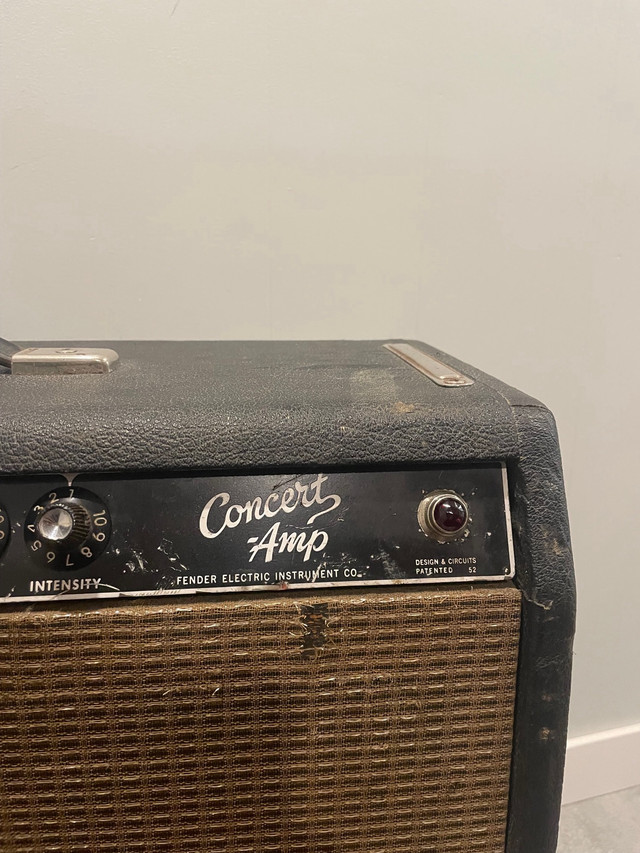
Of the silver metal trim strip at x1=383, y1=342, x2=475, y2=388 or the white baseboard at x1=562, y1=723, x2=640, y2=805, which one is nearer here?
the silver metal trim strip at x1=383, y1=342, x2=475, y2=388

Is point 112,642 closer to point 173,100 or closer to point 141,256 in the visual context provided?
point 141,256

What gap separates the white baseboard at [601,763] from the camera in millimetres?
1224

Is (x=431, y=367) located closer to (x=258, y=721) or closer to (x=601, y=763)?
(x=258, y=721)

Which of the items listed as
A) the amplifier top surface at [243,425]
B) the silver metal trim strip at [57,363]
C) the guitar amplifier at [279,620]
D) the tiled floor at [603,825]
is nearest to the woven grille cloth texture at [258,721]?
the guitar amplifier at [279,620]

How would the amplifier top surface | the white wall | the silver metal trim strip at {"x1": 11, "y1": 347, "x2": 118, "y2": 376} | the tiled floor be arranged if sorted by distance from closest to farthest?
the amplifier top surface
the silver metal trim strip at {"x1": 11, "y1": 347, "x2": 118, "y2": 376}
the white wall
the tiled floor

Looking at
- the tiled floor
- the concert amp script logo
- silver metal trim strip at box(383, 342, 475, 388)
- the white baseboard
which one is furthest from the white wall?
the tiled floor

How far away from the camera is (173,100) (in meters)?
0.84

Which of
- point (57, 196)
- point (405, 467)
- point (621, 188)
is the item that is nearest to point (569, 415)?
point (621, 188)

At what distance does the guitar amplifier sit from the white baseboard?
877 mm

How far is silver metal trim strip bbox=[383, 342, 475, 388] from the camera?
52 cm

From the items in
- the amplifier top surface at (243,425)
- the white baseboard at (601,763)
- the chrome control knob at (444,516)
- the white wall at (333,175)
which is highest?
the white wall at (333,175)

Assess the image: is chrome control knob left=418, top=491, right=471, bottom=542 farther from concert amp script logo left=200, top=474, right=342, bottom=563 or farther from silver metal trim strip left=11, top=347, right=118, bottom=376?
silver metal trim strip left=11, top=347, right=118, bottom=376

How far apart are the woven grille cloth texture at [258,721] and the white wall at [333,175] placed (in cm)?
59

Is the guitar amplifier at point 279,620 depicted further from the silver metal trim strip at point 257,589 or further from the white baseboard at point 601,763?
the white baseboard at point 601,763
